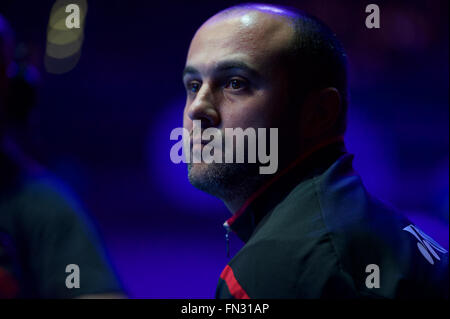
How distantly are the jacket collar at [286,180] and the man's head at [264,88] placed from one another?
0.05 m

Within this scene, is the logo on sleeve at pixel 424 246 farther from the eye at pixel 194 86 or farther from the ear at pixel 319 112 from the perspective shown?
the eye at pixel 194 86

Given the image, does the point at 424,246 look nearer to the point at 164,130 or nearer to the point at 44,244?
the point at 44,244

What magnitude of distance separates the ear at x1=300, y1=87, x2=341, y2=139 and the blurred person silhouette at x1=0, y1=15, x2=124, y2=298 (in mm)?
702

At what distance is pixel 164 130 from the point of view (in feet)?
8.25

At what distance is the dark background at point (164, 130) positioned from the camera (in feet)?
7.84

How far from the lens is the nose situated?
4.31 ft

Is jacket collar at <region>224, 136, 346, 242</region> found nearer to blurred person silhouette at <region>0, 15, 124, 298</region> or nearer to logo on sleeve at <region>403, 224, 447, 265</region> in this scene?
logo on sleeve at <region>403, 224, 447, 265</region>

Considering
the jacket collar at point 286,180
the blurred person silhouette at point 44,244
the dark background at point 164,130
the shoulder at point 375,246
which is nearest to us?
the shoulder at point 375,246

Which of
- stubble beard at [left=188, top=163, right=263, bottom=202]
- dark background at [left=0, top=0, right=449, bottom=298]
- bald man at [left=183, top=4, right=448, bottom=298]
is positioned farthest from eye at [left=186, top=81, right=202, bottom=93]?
dark background at [left=0, top=0, right=449, bottom=298]

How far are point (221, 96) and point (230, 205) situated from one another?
0.30 m

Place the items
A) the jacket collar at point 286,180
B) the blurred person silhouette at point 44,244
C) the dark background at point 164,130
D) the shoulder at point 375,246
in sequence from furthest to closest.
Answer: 1. the dark background at point 164,130
2. the blurred person silhouette at point 44,244
3. the jacket collar at point 286,180
4. the shoulder at point 375,246

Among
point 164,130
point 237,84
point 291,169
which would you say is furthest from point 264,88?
point 164,130

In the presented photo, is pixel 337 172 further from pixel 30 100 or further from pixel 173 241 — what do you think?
pixel 173 241

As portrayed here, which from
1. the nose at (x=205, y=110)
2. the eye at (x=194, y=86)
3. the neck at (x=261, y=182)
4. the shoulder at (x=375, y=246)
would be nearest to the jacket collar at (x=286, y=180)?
the neck at (x=261, y=182)
